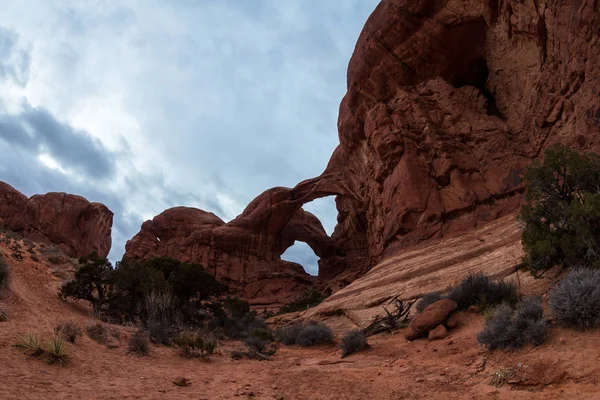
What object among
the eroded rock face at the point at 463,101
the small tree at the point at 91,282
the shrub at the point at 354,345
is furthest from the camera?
the small tree at the point at 91,282

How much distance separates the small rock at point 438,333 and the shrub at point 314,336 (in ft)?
15.8

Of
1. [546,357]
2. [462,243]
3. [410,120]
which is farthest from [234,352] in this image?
[410,120]

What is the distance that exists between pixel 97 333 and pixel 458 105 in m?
20.5

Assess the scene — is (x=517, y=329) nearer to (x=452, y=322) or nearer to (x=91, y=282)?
(x=452, y=322)

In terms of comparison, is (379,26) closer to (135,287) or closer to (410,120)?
(410,120)

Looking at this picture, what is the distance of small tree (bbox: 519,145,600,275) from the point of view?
8.87 m

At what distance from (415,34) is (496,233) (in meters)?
12.8

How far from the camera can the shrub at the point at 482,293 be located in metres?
10.2

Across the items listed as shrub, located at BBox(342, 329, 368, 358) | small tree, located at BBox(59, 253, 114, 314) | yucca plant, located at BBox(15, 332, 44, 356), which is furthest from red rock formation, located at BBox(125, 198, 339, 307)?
yucca plant, located at BBox(15, 332, 44, 356)

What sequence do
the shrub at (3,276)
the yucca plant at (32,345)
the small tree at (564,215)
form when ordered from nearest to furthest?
1. the yucca plant at (32,345)
2. the small tree at (564,215)
3. the shrub at (3,276)

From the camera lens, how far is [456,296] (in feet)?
36.6

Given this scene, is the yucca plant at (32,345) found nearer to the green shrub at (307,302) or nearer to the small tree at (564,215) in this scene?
the small tree at (564,215)

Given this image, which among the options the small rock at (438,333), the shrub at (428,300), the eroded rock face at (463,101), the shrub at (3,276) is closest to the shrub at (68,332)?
the shrub at (3,276)

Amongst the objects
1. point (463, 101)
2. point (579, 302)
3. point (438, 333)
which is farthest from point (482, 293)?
point (463, 101)
